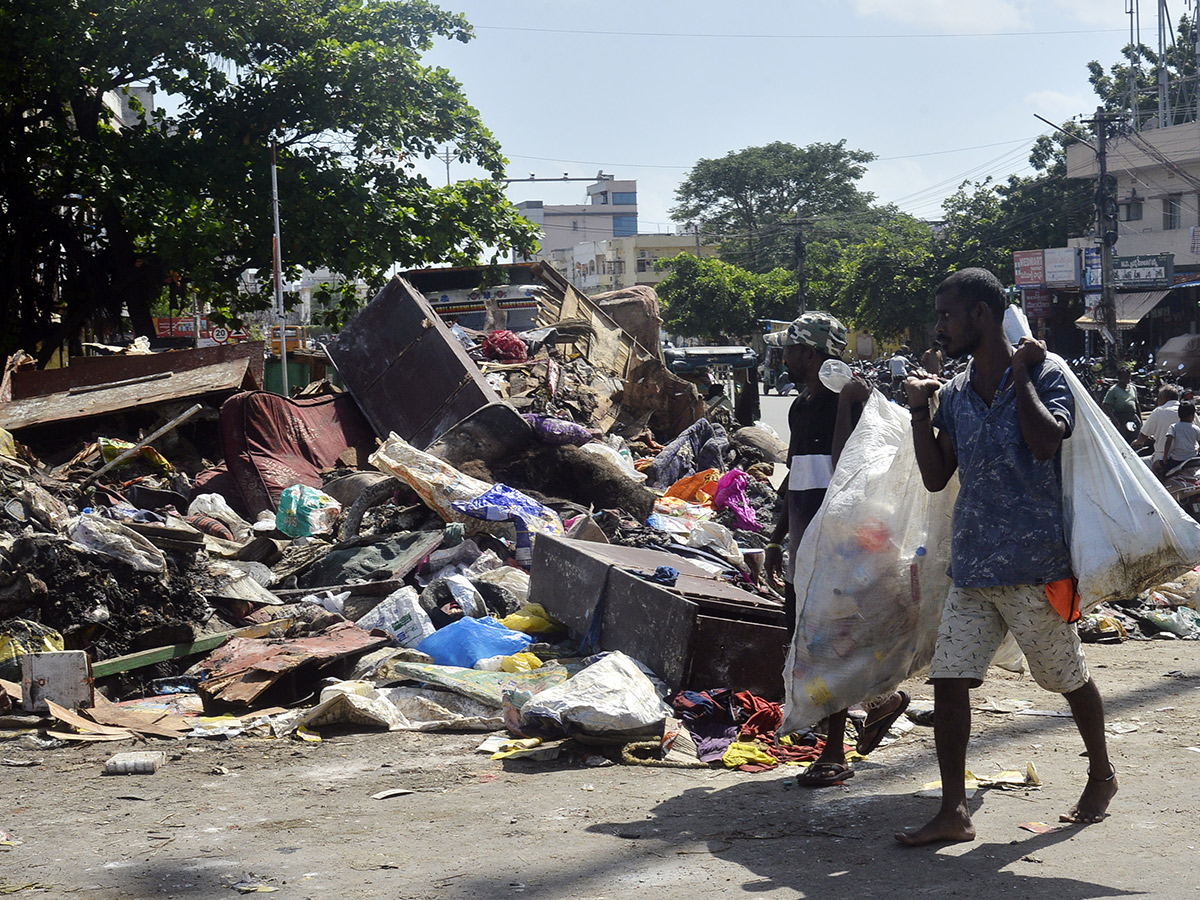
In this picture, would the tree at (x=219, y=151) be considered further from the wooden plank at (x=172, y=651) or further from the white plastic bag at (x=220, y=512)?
the wooden plank at (x=172, y=651)

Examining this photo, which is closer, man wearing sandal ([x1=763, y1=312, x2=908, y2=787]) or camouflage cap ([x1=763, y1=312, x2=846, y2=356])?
man wearing sandal ([x1=763, y1=312, x2=908, y2=787])

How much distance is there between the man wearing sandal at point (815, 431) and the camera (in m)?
3.87

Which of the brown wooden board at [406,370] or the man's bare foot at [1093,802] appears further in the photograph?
the brown wooden board at [406,370]

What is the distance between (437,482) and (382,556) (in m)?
0.72

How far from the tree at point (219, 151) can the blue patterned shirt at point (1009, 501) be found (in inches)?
543

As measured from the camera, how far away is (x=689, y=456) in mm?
11203

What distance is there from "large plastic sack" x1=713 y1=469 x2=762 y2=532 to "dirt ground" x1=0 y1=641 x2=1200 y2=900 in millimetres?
4571

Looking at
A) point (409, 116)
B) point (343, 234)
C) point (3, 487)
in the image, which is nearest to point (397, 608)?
point (3, 487)

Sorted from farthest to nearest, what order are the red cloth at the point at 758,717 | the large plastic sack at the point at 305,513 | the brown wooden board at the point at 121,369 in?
the brown wooden board at the point at 121,369, the large plastic sack at the point at 305,513, the red cloth at the point at 758,717

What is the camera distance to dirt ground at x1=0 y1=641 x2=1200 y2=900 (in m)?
2.91

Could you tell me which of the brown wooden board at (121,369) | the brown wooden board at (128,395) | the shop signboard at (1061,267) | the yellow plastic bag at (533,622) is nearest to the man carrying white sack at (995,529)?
the yellow plastic bag at (533,622)

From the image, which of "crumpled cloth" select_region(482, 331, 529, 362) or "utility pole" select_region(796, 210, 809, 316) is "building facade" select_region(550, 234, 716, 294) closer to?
"utility pole" select_region(796, 210, 809, 316)

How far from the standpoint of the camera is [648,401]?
13.5m

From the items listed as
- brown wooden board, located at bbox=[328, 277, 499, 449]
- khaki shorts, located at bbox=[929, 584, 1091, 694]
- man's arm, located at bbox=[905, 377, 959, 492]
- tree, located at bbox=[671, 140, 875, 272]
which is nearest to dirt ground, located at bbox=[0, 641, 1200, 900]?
khaki shorts, located at bbox=[929, 584, 1091, 694]
